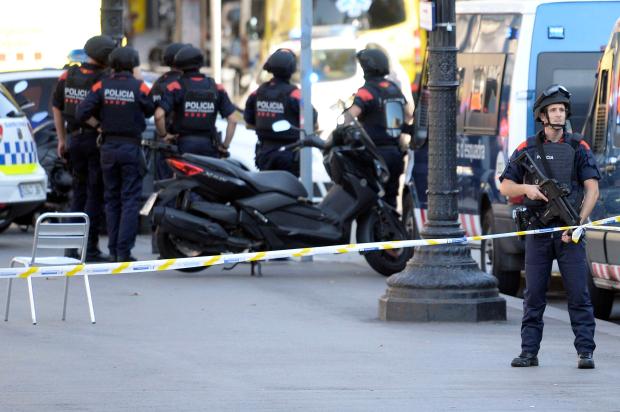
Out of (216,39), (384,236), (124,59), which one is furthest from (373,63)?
(216,39)

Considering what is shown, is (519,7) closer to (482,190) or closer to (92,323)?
(482,190)

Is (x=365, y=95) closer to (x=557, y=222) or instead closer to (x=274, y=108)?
(x=274, y=108)

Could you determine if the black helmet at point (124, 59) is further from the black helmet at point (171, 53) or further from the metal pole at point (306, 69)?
the metal pole at point (306, 69)

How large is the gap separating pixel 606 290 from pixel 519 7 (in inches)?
102

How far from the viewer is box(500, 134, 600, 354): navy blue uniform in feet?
30.8

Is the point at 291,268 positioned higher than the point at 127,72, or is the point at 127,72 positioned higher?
the point at 127,72

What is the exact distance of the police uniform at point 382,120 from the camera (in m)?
14.6

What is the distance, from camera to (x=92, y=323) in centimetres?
1117

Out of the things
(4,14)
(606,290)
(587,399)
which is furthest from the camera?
(4,14)

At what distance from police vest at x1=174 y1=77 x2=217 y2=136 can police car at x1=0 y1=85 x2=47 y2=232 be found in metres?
1.66

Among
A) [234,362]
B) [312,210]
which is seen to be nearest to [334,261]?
[312,210]

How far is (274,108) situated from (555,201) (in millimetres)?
6320

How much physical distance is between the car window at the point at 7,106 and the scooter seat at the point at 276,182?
9.68ft

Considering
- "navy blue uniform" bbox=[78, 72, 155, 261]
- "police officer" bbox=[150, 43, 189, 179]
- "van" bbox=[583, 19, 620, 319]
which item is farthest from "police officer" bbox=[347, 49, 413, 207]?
"van" bbox=[583, 19, 620, 319]
